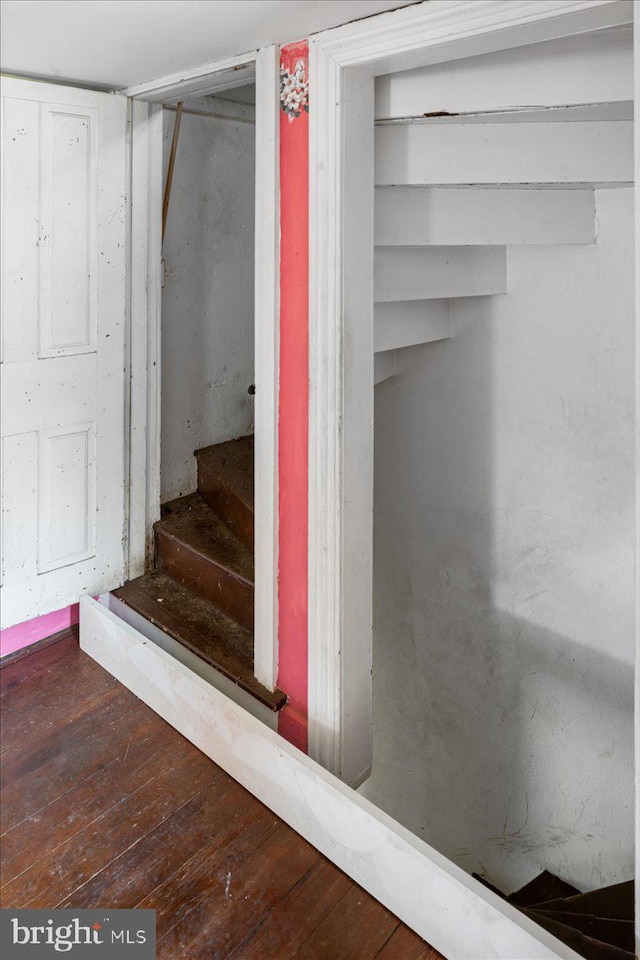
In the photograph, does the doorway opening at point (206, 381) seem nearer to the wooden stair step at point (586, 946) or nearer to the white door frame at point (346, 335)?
the white door frame at point (346, 335)

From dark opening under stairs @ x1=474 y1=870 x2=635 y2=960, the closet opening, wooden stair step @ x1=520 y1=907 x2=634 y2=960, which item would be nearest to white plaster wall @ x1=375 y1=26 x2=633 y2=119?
the closet opening

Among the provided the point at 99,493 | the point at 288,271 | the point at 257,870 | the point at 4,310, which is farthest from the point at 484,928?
the point at 4,310

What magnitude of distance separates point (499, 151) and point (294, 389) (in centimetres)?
95

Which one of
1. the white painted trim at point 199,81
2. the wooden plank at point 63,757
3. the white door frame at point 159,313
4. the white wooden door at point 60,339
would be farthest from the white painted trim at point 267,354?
A: the white wooden door at point 60,339

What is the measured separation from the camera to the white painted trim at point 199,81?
2127 mm

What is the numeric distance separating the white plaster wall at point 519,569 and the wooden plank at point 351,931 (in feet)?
5.10

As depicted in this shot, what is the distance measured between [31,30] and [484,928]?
2.57 meters

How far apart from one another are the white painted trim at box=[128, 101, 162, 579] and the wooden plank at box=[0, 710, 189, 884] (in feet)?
2.72

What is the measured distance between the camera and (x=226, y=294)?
10.6ft

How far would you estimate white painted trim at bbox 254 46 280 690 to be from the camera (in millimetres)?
2014

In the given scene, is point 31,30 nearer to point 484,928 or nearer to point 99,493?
point 99,493

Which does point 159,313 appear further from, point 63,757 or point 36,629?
point 63,757

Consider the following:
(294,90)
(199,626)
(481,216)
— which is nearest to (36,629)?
(199,626)

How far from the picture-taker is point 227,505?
3.04 metres
